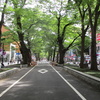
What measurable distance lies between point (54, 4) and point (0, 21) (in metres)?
19.9

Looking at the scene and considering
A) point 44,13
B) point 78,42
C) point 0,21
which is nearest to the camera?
point 0,21

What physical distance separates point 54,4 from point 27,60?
13.6m

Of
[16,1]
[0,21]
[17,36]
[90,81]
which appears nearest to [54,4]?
[17,36]

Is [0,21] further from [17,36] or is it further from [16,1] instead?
[17,36]

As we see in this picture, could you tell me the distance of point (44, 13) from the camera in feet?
114

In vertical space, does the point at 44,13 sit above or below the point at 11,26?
above

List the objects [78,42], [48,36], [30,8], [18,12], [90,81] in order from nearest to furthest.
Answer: [90,81] < [18,12] < [30,8] < [78,42] < [48,36]

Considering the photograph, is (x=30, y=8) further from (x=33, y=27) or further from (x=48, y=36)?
(x=48, y=36)

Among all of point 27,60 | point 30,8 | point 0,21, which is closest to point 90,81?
point 0,21

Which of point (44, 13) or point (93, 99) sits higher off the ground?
point (44, 13)

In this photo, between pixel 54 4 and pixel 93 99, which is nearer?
pixel 93 99

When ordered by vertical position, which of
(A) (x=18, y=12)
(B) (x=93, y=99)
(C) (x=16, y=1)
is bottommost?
(B) (x=93, y=99)

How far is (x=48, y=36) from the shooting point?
46.1m

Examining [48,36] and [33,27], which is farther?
[48,36]
